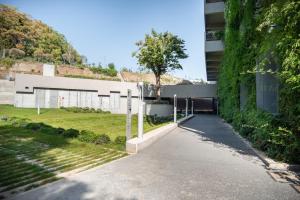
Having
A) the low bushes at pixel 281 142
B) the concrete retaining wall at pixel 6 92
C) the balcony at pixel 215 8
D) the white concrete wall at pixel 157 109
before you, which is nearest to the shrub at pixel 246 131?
the low bushes at pixel 281 142

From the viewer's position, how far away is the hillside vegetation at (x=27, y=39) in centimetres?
4844

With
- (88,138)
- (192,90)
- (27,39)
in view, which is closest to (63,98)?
(192,90)

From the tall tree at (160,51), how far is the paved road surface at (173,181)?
30.0 metres

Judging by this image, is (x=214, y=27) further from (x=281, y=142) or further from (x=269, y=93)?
(x=281, y=142)

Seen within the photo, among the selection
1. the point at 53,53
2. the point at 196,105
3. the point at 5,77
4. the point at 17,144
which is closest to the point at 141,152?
the point at 17,144

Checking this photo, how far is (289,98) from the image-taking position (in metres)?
5.95

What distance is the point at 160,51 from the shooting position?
1412 inches

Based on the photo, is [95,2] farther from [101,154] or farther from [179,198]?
[179,198]

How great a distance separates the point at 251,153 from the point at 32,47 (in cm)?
5413

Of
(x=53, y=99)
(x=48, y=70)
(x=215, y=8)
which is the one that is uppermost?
(x=215, y=8)

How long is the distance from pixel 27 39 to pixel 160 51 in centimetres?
3230

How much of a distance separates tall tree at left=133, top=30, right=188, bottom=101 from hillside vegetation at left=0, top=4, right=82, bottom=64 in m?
22.8

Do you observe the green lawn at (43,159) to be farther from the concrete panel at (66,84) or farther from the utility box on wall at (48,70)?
the utility box on wall at (48,70)

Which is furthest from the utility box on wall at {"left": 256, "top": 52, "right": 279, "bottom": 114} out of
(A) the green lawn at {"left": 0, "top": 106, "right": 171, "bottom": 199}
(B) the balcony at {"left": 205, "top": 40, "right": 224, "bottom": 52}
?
(B) the balcony at {"left": 205, "top": 40, "right": 224, "bottom": 52}
